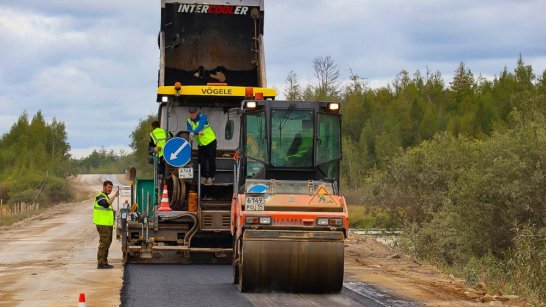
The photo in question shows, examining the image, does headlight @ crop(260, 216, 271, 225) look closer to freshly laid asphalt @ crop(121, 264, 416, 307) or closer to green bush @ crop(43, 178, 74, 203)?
freshly laid asphalt @ crop(121, 264, 416, 307)

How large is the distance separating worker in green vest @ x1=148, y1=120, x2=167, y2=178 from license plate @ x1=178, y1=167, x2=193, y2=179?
0.64 m

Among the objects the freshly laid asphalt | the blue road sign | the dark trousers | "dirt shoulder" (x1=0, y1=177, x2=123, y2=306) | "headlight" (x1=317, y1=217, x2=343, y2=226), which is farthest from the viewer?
the dark trousers

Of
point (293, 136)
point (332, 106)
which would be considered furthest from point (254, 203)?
point (332, 106)

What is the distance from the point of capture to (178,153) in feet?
54.3

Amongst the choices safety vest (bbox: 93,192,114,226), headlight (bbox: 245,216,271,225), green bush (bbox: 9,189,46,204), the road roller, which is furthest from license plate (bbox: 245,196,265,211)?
green bush (bbox: 9,189,46,204)

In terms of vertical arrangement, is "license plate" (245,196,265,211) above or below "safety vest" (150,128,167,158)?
below

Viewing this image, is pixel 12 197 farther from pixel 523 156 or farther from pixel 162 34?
pixel 162 34

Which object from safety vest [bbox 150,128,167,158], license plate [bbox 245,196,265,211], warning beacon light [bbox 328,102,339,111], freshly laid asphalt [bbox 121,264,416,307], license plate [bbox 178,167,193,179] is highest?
warning beacon light [bbox 328,102,339,111]

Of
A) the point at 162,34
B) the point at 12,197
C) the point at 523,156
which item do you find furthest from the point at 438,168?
the point at 12,197

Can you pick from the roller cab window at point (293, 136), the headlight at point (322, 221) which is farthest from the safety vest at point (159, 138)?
the headlight at point (322, 221)

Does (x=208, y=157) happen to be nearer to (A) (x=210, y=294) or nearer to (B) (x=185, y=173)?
(B) (x=185, y=173)

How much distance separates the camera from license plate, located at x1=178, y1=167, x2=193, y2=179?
16781 millimetres

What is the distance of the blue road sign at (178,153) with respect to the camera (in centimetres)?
1652

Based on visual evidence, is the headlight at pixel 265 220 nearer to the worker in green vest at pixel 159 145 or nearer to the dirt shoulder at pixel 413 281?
the dirt shoulder at pixel 413 281
